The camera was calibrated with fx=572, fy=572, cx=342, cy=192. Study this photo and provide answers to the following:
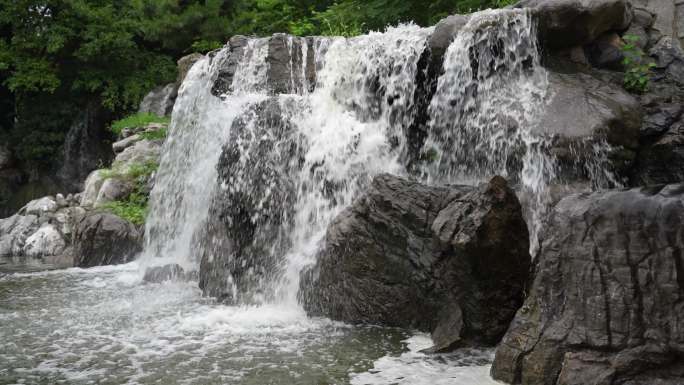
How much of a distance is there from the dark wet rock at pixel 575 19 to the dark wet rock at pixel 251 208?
11.8ft

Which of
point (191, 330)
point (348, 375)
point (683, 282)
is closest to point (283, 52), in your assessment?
point (191, 330)

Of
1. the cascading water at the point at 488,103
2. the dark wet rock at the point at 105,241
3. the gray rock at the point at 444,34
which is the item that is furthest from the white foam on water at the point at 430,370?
the dark wet rock at the point at 105,241

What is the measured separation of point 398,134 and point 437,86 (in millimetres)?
837

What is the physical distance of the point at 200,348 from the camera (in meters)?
5.23

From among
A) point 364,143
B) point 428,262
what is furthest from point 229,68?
point 428,262

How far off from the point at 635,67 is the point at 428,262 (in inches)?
151

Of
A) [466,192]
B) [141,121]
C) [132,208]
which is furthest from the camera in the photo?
[141,121]

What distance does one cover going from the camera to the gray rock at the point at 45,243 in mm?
13211

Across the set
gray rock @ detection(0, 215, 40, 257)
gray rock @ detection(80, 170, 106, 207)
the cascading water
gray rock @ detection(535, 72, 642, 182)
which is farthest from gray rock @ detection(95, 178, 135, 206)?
gray rock @ detection(535, 72, 642, 182)

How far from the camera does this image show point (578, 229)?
4012 millimetres

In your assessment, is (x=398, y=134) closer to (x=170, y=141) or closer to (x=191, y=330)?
(x=191, y=330)

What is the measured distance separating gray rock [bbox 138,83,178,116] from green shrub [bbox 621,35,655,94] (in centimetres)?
1342

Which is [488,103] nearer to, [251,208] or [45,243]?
[251,208]

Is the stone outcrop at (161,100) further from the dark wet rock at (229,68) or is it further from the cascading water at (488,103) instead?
the cascading water at (488,103)
